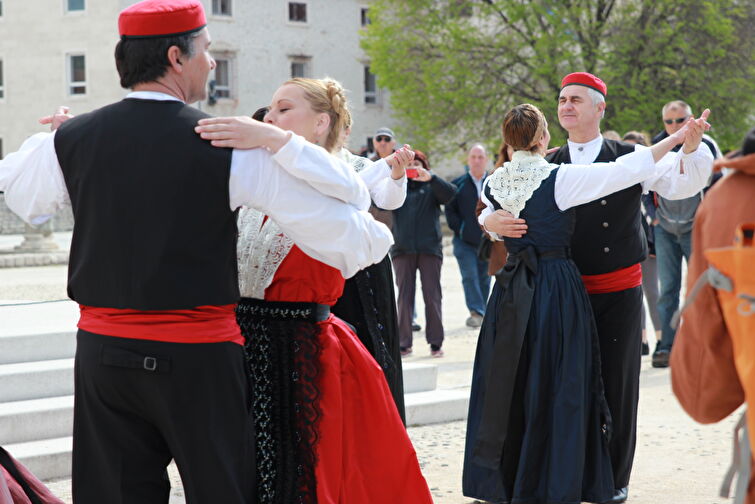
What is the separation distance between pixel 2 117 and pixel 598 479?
35682 mm

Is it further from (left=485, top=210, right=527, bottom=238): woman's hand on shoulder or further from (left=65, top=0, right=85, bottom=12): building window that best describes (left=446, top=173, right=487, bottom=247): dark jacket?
(left=65, top=0, right=85, bottom=12): building window

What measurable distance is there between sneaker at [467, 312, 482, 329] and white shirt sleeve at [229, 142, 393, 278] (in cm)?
845

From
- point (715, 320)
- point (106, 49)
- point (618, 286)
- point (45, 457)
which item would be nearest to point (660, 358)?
point (618, 286)

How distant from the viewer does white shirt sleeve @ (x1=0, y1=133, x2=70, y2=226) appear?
3010 mm

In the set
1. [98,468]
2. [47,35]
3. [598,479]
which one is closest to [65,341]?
[598,479]

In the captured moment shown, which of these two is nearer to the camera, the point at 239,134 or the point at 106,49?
the point at 239,134

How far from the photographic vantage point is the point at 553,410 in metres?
4.93

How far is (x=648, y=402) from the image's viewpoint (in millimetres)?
7625

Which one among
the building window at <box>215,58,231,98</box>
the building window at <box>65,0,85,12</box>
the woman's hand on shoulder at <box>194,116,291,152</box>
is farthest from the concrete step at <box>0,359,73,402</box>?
the building window at <box>215,58,231,98</box>

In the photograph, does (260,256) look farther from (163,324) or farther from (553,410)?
(553,410)

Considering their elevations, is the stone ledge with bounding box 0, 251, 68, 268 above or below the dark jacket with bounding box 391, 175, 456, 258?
below

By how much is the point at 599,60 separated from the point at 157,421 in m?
27.8

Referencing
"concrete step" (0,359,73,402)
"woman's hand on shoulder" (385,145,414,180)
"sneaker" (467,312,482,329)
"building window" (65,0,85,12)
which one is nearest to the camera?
"woman's hand on shoulder" (385,145,414,180)

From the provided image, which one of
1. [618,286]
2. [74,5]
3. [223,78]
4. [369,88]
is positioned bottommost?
[618,286]
